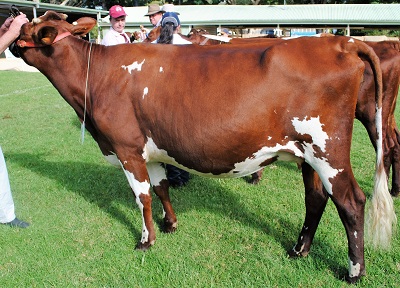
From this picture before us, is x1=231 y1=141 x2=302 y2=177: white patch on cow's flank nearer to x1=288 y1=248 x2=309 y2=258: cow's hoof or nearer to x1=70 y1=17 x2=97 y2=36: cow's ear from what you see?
x1=288 y1=248 x2=309 y2=258: cow's hoof

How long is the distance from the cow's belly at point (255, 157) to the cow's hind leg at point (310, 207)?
45 cm

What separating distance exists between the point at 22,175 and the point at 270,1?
165ft

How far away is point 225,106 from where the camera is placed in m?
3.27

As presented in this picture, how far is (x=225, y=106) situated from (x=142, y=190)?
1.31m

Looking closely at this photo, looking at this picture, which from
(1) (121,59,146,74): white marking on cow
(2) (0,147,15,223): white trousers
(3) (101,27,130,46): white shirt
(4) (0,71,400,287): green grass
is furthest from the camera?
(3) (101,27,130,46): white shirt

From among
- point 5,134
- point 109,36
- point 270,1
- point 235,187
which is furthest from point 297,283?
point 270,1

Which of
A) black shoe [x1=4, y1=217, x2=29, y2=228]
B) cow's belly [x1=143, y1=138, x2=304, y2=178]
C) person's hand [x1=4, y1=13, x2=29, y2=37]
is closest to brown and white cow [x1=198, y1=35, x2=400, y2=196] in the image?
cow's belly [x1=143, y1=138, x2=304, y2=178]

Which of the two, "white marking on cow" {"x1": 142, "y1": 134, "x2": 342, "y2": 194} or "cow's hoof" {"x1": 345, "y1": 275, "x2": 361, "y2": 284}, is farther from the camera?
"cow's hoof" {"x1": 345, "y1": 275, "x2": 361, "y2": 284}

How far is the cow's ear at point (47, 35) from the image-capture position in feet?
12.0

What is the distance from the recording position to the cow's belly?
10.8 ft

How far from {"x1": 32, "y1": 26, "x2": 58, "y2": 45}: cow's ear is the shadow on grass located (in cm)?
221

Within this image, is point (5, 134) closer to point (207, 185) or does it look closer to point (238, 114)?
point (207, 185)

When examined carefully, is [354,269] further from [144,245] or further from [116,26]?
[116,26]

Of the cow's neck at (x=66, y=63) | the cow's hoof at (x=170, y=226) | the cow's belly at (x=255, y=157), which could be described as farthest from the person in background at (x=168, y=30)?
the cow's hoof at (x=170, y=226)
